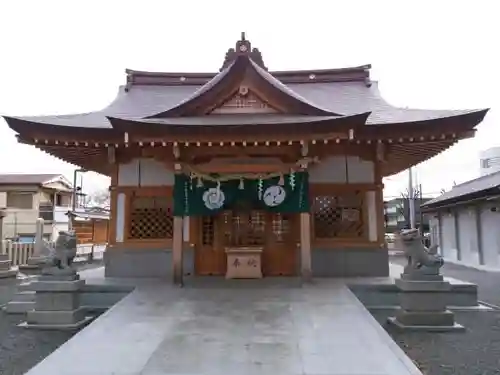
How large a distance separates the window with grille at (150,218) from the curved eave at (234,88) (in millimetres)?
2090

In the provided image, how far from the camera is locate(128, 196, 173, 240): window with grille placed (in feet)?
31.6

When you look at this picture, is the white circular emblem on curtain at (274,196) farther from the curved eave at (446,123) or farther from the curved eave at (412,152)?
the curved eave at (412,152)

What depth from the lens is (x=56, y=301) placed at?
701 cm

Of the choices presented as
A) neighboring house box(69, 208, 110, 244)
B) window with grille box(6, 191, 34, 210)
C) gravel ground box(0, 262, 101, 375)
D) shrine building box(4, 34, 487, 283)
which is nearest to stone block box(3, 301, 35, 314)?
gravel ground box(0, 262, 101, 375)

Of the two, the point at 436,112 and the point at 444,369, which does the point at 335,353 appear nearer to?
the point at 444,369

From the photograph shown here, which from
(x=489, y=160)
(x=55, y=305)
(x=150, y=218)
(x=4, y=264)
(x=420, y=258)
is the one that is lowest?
(x=55, y=305)

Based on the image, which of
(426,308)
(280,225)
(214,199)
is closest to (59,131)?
(214,199)

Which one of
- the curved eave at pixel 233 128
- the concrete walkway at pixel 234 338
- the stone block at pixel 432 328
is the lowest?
the stone block at pixel 432 328

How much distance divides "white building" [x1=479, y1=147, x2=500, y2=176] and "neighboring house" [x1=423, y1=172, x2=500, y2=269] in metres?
22.9

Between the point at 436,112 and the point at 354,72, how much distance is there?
411cm

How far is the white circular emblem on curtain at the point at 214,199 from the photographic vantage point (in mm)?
8617

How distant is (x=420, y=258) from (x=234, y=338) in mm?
3593

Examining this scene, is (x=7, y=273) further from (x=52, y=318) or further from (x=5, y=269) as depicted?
(x=52, y=318)

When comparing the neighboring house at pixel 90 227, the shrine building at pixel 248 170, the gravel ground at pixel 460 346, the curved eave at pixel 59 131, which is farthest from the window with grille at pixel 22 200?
the gravel ground at pixel 460 346
